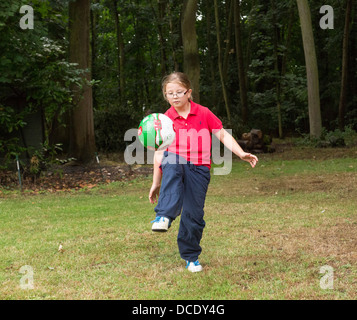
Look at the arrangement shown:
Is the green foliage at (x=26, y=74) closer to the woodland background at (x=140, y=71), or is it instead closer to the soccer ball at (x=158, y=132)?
the woodland background at (x=140, y=71)

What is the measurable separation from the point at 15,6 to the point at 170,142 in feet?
24.5

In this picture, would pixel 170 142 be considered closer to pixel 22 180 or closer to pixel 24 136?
pixel 22 180

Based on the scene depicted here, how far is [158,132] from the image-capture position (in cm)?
430

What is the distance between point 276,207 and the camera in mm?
8305

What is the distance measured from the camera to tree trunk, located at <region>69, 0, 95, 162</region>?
48.3 ft

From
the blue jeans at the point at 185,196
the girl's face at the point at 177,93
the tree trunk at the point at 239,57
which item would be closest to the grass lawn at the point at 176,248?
the blue jeans at the point at 185,196

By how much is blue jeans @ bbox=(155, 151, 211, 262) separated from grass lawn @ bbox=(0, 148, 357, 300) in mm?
354

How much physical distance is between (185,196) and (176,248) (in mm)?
1394

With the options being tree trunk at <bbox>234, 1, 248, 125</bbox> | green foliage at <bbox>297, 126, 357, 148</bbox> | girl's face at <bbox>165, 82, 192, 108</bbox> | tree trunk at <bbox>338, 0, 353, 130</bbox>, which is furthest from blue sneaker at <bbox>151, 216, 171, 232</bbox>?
tree trunk at <bbox>338, 0, 353, 130</bbox>

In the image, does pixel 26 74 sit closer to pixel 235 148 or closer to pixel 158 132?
pixel 158 132

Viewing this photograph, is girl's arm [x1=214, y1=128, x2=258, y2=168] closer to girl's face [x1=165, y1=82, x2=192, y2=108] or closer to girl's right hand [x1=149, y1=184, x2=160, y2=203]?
girl's face [x1=165, y1=82, x2=192, y2=108]

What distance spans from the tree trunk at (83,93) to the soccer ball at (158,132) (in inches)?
419

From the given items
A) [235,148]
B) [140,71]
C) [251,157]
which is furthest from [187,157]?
[140,71]
